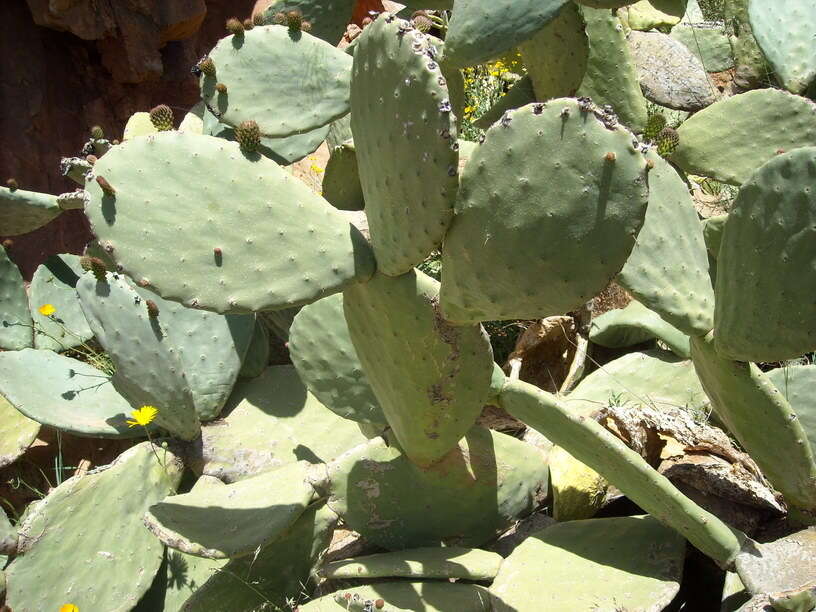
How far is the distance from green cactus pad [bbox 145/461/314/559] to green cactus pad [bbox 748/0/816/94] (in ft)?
7.27

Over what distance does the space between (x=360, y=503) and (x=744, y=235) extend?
1021mm

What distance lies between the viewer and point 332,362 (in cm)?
235

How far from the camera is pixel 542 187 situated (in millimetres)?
1445

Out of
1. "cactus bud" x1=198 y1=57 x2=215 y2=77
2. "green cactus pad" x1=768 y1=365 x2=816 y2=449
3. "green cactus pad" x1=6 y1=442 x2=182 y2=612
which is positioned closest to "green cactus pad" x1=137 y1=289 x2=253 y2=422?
"green cactus pad" x1=6 y1=442 x2=182 y2=612

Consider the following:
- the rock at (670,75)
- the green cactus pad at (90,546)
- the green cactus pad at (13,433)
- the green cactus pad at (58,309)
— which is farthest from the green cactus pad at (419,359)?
the rock at (670,75)

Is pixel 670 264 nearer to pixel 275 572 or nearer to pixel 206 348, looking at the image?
pixel 275 572

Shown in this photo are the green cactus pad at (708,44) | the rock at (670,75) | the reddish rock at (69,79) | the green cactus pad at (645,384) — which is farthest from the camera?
the green cactus pad at (708,44)

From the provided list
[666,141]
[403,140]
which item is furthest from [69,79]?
[403,140]

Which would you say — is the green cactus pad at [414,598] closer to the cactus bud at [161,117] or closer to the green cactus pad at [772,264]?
the green cactus pad at [772,264]

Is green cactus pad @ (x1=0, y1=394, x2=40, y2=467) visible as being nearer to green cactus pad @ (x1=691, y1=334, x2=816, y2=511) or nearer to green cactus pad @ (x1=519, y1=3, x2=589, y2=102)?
green cactus pad @ (x1=519, y1=3, x2=589, y2=102)

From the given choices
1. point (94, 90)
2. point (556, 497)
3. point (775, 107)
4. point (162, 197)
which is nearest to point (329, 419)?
point (556, 497)

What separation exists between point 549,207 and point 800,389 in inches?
45.0

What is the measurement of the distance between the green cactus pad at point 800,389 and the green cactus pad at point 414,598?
36.1 inches

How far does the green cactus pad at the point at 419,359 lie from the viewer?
1.82 metres
